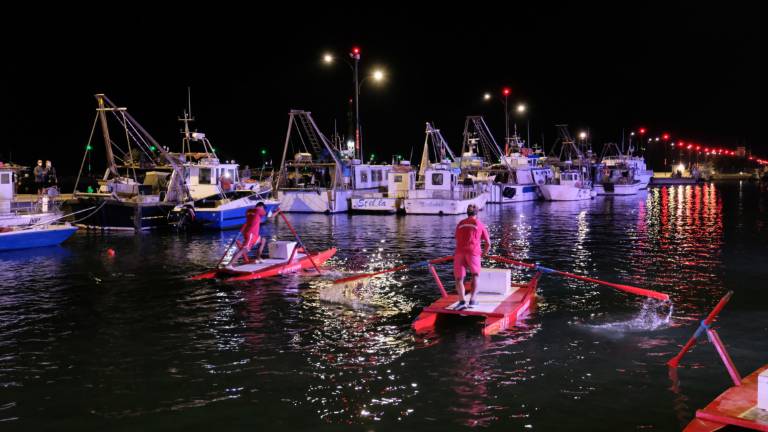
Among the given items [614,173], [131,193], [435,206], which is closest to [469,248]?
[131,193]

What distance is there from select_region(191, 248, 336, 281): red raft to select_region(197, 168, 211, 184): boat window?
1823cm

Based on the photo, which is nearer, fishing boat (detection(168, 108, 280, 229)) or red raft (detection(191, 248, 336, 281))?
red raft (detection(191, 248, 336, 281))

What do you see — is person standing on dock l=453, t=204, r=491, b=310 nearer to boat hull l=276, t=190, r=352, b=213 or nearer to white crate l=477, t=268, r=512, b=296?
white crate l=477, t=268, r=512, b=296

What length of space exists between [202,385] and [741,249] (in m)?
20.4

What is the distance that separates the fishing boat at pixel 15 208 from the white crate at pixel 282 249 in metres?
11.3

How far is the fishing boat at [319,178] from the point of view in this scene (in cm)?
4234

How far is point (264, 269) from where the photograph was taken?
17.7 metres

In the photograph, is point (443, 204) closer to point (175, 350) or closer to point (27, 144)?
point (175, 350)

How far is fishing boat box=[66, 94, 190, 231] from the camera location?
31.0m

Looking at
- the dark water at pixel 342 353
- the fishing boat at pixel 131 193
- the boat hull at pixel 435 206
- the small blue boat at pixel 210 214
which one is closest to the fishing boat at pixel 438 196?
the boat hull at pixel 435 206

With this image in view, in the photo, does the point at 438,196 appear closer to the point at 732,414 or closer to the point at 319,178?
the point at 319,178

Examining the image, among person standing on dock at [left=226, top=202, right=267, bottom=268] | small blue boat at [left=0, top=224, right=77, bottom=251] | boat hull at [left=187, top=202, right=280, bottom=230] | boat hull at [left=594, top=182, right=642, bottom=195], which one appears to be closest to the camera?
person standing on dock at [left=226, top=202, right=267, bottom=268]

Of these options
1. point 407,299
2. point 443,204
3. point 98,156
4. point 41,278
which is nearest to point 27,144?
point 98,156

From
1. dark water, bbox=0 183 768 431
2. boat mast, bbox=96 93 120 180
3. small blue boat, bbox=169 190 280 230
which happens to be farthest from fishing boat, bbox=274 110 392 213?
dark water, bbox=0 183 768 431
